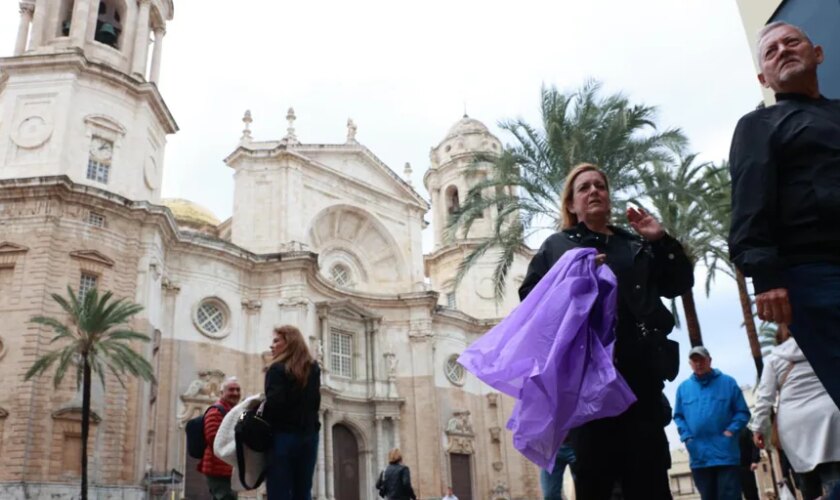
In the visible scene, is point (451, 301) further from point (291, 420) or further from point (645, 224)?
point (645, 224)

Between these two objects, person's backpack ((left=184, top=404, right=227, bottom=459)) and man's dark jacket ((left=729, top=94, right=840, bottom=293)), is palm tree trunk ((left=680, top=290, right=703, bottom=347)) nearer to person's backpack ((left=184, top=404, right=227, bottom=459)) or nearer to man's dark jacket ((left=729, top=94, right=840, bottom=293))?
person's backpack ((left=184, top=404, right=227, bottom=459))

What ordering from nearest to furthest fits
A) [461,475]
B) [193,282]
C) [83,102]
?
[83,102], [193,282], [461,475]

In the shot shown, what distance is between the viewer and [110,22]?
30.0m

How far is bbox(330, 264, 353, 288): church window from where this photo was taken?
37.3 meters

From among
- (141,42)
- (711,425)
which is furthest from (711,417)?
(141,42)

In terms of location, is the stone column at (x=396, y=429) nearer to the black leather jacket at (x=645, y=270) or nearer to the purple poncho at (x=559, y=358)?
the black leather jacket at (x=645, y=270)

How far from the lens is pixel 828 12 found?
6.66 m

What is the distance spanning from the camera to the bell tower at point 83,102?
84.6ft

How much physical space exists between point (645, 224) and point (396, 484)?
10.2m

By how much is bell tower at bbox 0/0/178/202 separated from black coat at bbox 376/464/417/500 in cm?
1790

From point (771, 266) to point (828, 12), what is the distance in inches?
193

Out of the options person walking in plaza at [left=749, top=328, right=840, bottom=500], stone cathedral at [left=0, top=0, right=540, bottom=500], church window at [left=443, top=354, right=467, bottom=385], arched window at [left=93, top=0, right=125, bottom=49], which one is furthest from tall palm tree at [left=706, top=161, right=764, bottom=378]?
arched window at [left=93, top=0, right=125, bottom=49]

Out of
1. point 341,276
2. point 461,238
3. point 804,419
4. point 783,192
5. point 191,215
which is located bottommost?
point 804,419

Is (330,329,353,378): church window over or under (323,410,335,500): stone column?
over
